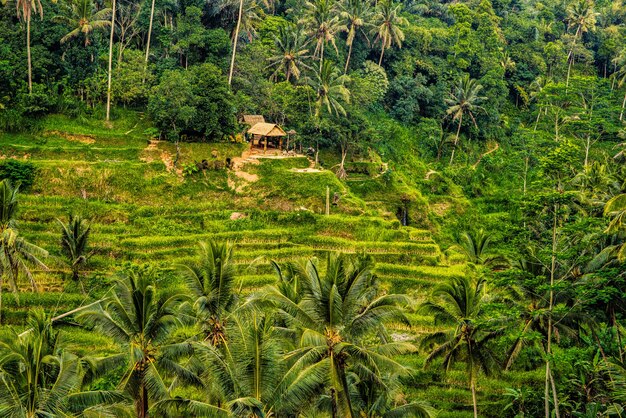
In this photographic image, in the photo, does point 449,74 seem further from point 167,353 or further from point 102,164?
point 167,353

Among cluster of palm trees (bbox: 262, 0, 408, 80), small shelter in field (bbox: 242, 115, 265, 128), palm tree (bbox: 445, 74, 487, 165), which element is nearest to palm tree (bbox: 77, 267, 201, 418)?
small shelter in field (bbox: 242, 115, 265, 128)

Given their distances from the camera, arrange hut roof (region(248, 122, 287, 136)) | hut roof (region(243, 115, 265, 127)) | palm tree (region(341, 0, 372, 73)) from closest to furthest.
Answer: hut roof (region(248, 122, 287, 136)) < hut roof (region(243, 115, 265, 127)) < palm tree (region(341, 0, 372, 73))

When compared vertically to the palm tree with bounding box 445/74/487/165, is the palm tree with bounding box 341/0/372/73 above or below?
above

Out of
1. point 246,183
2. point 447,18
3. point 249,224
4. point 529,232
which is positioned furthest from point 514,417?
point 447,18

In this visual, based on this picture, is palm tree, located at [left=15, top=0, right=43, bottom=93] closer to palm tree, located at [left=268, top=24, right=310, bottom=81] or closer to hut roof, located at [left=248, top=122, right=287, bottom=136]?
hut roof, located at [left=248, top=122, right=287, bottom=136]

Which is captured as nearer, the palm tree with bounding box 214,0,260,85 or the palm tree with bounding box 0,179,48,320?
the palm tree with bounding box 0,179,48,320

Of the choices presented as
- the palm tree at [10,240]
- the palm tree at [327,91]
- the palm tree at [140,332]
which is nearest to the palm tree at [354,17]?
the palm tree at [327,91]
